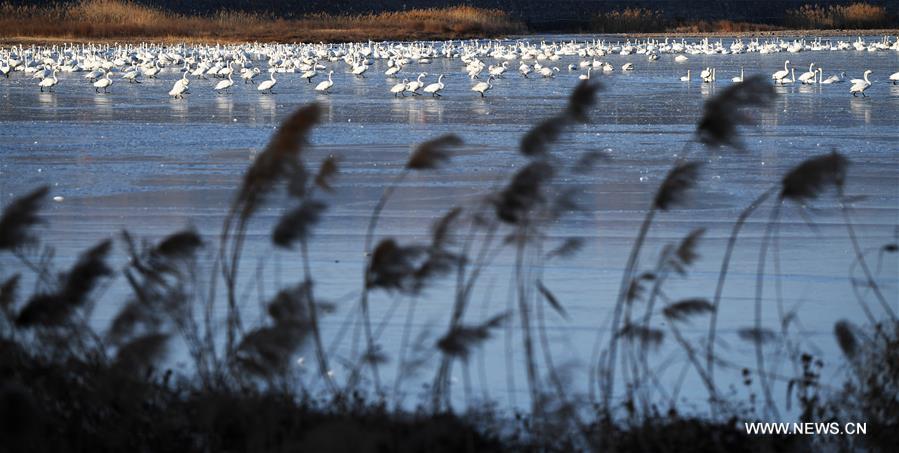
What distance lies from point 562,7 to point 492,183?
95.9 meters

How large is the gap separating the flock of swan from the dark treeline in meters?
30.3

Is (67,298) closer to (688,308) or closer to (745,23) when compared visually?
(688,308)

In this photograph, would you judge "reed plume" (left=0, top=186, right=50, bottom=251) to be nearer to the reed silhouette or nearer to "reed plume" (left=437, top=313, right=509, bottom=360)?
the reed silhouette

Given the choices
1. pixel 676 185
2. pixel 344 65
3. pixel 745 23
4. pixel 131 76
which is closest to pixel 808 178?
pixel 676 185

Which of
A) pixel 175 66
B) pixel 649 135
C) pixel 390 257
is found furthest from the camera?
pixel 175 66

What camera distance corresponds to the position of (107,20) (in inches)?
2874

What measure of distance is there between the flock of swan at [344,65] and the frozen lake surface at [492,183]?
2.51 metres

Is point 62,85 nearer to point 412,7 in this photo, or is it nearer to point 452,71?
point 452,71

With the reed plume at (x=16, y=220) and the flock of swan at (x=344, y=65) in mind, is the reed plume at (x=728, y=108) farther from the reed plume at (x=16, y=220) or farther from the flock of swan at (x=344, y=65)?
the flock of swan at (x=344, y=65)

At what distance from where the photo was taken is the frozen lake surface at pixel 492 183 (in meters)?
7.85

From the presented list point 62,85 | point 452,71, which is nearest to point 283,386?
point 62,85

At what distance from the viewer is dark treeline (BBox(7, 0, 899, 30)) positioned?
98375mm

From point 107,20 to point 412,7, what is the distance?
36.0 metres

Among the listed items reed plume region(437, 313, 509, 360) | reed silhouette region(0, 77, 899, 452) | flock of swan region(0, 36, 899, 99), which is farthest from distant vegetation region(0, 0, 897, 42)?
reed plume region(437, 313, 509, 360)
